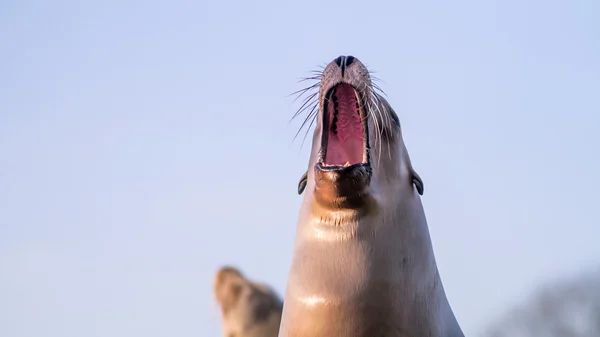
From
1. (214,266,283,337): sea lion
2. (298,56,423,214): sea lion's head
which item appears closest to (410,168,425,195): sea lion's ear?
(298,56,423,214): sea lion's head

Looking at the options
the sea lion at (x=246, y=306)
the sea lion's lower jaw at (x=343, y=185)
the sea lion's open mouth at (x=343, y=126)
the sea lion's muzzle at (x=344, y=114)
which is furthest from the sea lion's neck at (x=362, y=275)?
the sea lion at (x=246, y=306)

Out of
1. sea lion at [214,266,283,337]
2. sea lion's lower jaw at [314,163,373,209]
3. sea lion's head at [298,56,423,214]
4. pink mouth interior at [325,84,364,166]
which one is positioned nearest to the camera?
sea lion's lower jaw at [314,163,373,209]

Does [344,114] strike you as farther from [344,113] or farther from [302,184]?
[302,184]

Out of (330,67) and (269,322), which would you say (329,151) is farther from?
(269,322)

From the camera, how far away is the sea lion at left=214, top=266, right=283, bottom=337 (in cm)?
1227

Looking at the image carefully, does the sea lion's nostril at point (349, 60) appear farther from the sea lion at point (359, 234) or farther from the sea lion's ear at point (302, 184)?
the sea lion's ear at point (302, 184)

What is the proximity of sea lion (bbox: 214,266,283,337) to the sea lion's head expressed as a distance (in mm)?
4846

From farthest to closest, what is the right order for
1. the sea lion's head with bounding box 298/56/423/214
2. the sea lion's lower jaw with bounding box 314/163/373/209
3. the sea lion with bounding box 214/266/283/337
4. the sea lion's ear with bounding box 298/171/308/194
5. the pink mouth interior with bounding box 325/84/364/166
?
the sea lion with bounding box 214/266/283/337, the sea lion's ear with bounding box 298/171/308/194, the pink mouth interior with bounding box 325/84/364/166, the sea lion's head with bounding box 298/56/423/214, the sea lion's lower jaw with bounding box 314/163/373/209

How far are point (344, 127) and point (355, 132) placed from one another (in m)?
0.09

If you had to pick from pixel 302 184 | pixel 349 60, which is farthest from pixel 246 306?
pixel 349 60

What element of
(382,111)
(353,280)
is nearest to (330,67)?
(382,111)

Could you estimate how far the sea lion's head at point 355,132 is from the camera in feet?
24.1

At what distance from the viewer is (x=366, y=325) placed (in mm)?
6941

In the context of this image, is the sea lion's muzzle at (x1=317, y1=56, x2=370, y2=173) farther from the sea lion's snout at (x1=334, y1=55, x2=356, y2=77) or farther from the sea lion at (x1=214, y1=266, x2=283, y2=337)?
the sea lion at (x1=214, y1=266, x2=283, y2=337)
